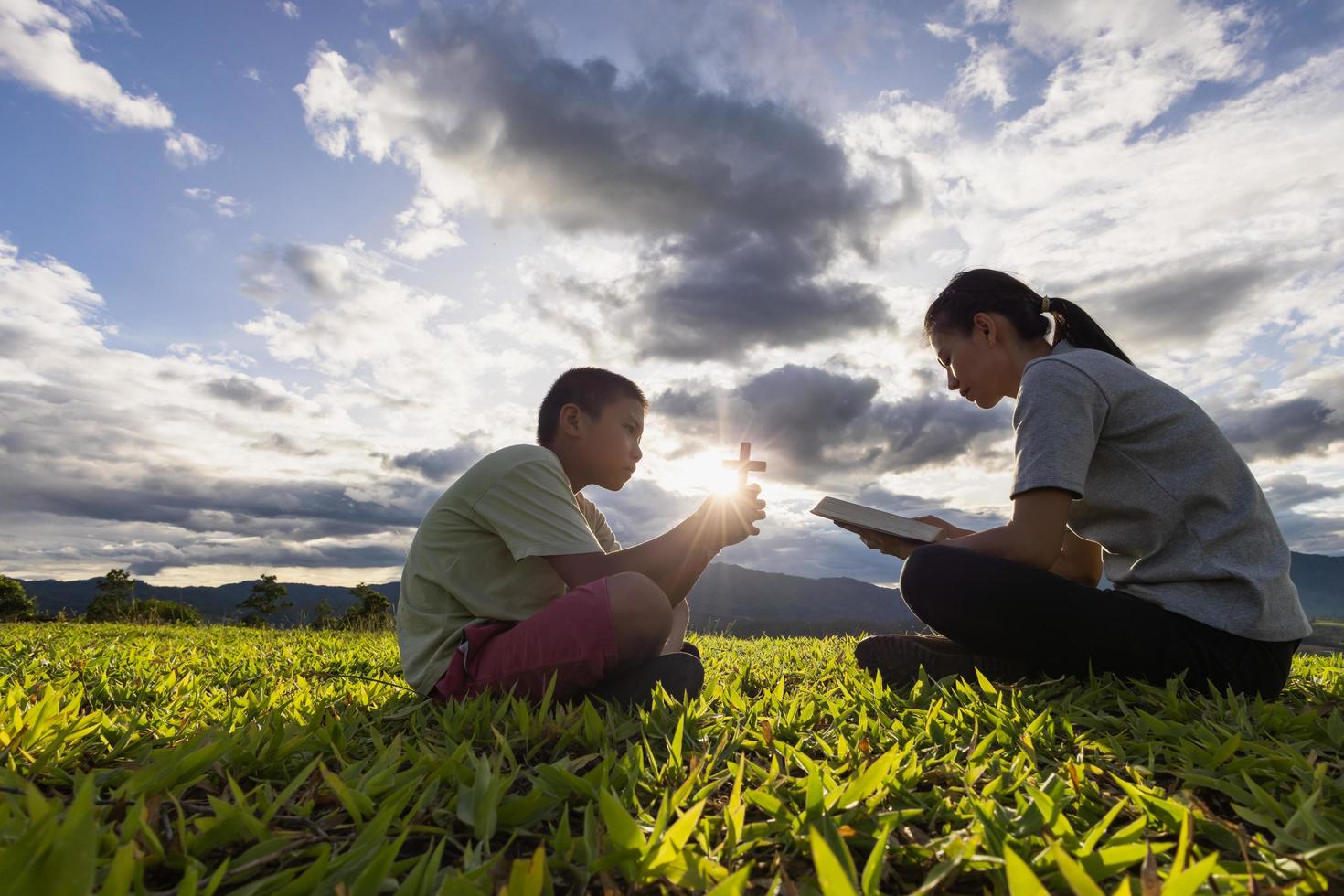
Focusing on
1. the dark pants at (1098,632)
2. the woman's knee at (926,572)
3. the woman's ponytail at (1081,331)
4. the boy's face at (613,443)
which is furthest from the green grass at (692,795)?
the woman's ponytail at (1081,331)

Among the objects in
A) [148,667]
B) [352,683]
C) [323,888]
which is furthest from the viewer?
[148,667]

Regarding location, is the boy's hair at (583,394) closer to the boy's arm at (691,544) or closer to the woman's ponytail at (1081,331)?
the boy's arm at (691,544)

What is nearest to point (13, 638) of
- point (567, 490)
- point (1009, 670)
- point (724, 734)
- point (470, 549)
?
point (470, 549)

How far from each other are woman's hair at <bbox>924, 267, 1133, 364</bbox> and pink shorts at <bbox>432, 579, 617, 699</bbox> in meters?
2.13

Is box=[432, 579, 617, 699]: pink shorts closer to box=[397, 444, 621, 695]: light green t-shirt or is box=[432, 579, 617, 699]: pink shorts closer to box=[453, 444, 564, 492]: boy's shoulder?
box=[397, 444, 621, 695]: light green t-shirt

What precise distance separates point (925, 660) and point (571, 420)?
200 cm

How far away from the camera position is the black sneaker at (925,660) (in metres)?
3.22

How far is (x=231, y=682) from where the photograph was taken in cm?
396

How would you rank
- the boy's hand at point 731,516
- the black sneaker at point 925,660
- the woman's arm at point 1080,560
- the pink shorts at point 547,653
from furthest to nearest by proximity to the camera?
1. the woman's arm at point 1080,560
2. the boy's hand at point 731,516
3. the black sneaker at point 925,660
4. the pink shorts at point 547,653

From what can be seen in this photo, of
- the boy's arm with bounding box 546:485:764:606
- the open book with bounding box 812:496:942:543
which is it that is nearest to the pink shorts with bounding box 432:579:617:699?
the boy's arm with bounding box 546:485:764:606

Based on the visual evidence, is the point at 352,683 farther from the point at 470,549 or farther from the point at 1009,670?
the point at 1009,670

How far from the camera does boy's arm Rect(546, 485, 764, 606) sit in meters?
3.24

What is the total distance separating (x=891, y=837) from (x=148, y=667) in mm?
4557

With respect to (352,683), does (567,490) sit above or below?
above
